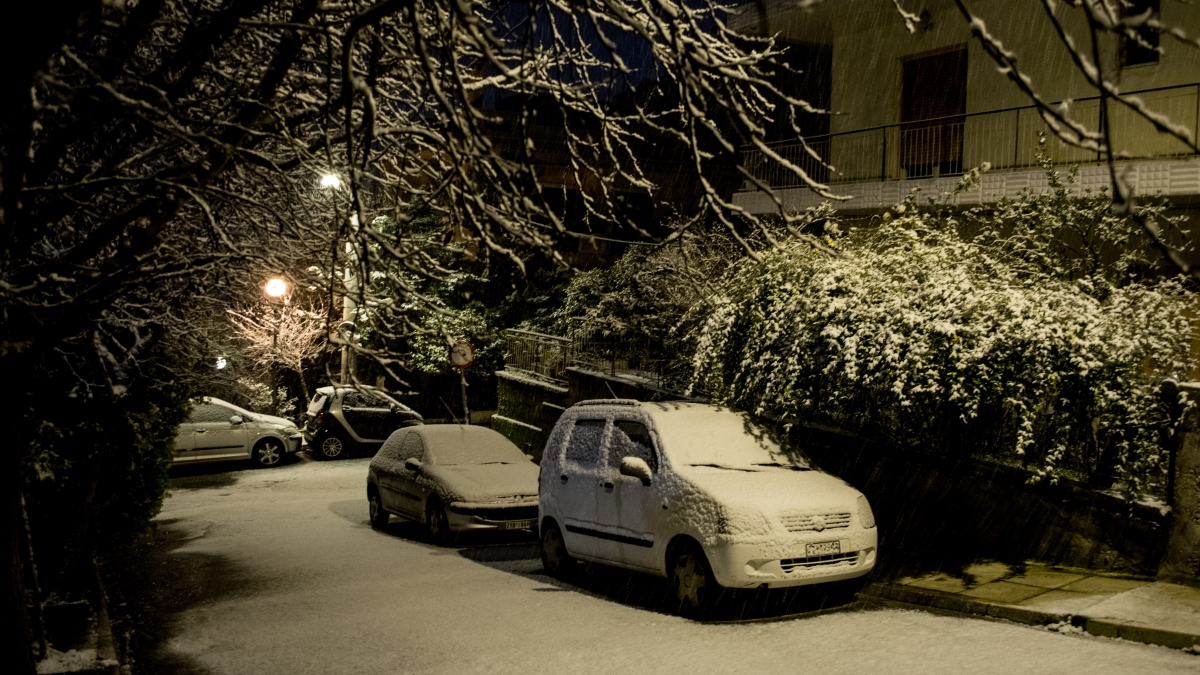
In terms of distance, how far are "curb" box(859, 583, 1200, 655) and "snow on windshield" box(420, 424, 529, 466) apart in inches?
273

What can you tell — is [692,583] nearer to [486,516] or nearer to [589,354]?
[486,516]

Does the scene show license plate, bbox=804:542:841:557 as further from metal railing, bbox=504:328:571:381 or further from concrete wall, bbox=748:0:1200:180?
metal railing, bbox=504:328:571:381

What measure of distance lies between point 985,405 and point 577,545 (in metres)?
4.43

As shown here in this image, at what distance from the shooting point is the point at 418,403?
32.3 m

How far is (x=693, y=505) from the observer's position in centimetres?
859

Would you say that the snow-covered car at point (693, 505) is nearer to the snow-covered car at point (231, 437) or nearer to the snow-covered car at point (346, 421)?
the snow-covered car at point (231, 437)

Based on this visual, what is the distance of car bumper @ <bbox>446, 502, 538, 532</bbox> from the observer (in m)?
13.3

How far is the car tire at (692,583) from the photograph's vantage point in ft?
27.8

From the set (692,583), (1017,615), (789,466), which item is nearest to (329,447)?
(789,466)

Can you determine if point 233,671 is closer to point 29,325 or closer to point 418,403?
point 29,325

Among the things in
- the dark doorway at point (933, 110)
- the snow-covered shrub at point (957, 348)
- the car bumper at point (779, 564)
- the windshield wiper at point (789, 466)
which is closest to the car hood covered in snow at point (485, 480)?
the snow-covered shrub at point (957, 348)

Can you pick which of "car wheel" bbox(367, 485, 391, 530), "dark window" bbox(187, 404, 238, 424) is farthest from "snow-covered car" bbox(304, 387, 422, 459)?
"car wheel" bbox(367, 485, 391, 530)

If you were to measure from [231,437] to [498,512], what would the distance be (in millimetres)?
12184

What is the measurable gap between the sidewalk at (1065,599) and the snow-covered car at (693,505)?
2.16 ft
